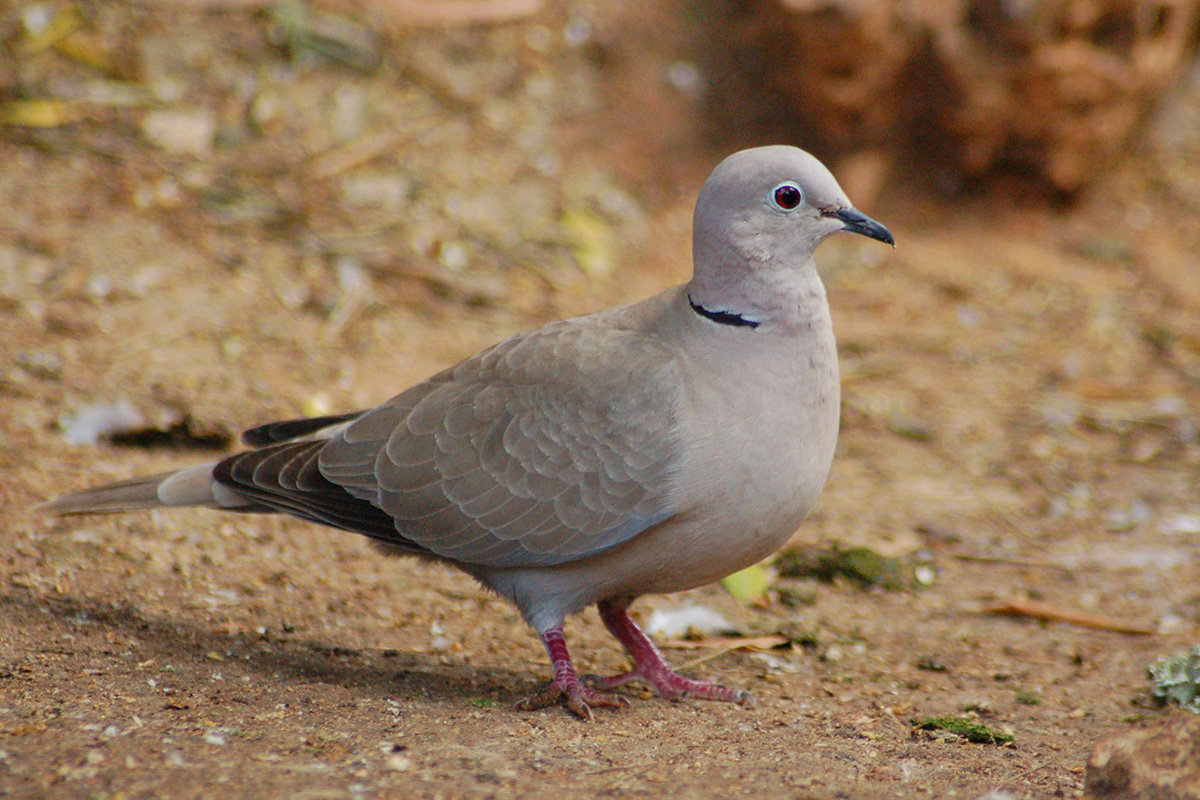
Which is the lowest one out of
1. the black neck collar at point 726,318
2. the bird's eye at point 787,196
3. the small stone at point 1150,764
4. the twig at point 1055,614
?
the small stone at point 1150,764

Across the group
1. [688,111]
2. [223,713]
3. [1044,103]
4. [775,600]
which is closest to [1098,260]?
[1044,103]

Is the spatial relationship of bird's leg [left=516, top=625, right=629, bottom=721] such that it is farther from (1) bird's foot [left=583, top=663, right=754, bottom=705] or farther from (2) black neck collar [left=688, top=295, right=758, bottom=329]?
(2) black neck collar [left=688, top=295, right=758, bottom=329]

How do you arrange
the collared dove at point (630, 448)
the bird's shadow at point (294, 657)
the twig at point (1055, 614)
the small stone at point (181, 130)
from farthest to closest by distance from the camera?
the small stone at point (181, 130)
the twig at point (1055, 614)
the bird's shadow at point (294, 657)
the collared dove at point (630, 448)

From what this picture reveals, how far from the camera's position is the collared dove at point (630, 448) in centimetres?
328

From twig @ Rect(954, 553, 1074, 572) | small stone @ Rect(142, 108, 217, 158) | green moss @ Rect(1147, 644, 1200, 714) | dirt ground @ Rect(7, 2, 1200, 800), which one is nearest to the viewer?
dirt ground @ Rect(7, 2, 1200, 800)

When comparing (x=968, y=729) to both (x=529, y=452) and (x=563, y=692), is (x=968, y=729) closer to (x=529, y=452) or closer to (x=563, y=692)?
(x=563, y=692)

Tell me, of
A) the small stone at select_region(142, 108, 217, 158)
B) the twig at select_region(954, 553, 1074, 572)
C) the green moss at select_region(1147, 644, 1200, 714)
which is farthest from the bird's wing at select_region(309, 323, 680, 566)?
the small stone at select_region(142, 108, 217, 158)

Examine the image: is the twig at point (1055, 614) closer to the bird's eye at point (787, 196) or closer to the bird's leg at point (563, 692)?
the bird's leg at point (563, 692)

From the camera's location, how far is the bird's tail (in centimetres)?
377

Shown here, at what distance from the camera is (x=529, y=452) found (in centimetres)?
351

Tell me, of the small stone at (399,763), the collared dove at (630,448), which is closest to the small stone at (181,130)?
the collared dove at (630,448)

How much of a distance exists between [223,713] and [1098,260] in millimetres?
6556

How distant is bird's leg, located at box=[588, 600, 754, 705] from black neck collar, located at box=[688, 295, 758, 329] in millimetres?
994

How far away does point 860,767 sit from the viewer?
3055mm
